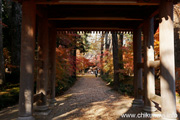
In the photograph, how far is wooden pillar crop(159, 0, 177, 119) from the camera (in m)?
4.11

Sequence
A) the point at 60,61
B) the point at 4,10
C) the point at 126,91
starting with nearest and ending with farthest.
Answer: the point at 60,61 → the point at 126,91 → the point at 4,10

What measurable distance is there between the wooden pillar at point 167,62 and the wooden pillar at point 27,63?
12.5 ft

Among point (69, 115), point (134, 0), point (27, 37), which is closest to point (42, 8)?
point (27, 37)

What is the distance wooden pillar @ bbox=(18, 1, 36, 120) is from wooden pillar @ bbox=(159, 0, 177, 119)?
12.5 feet

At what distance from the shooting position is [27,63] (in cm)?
426

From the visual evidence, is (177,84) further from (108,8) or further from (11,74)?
(11,74)

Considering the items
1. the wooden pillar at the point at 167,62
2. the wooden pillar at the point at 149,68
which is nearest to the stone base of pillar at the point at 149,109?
the wooden pillar at the point at 149,68

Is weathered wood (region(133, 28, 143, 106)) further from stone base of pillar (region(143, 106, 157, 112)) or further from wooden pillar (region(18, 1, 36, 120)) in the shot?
wooden pillar (region(18, 1, 36, 120))

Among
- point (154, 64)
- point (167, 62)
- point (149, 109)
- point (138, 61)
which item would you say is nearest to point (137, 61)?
point (138, 61)

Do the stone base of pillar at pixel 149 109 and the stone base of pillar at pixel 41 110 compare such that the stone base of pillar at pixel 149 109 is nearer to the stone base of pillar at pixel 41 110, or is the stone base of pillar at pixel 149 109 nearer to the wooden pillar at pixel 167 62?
the wooden pillar at pixel 167 62

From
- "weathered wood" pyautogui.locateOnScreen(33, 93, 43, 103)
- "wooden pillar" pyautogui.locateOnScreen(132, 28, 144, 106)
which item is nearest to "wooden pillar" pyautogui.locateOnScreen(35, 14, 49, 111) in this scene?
"weathered wood" pyautogui.locateOnScreen(33, 93, 43, 103)

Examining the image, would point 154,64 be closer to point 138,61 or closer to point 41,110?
point 138,61

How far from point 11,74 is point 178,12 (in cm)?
1251

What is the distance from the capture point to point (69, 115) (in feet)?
18.3
